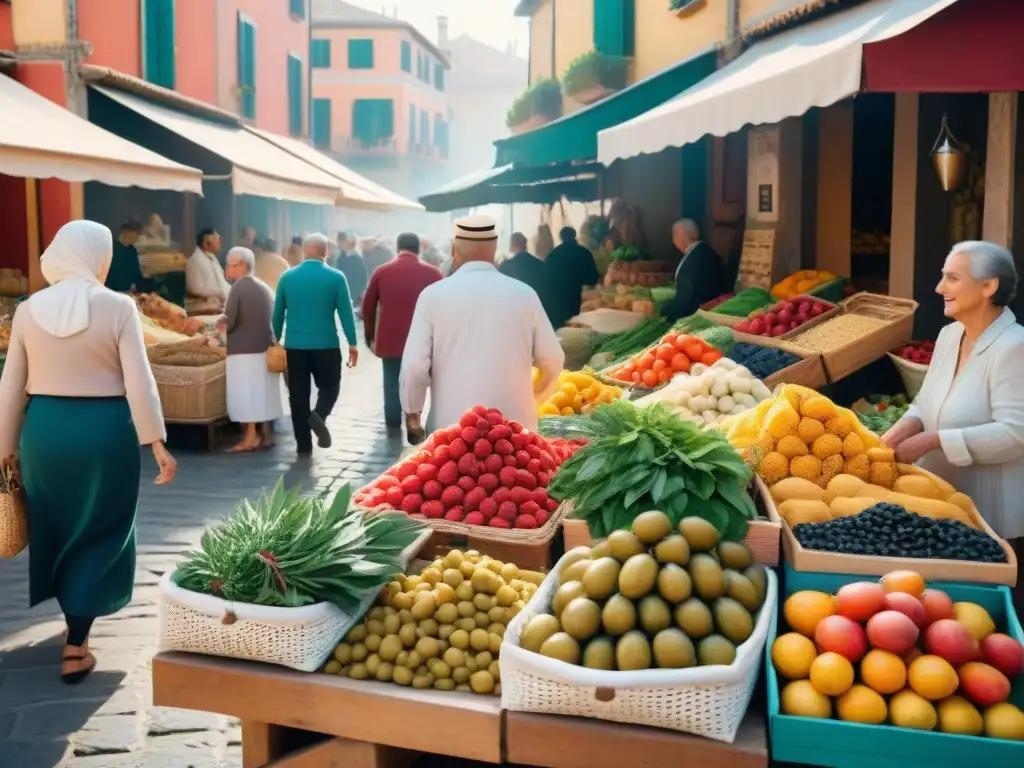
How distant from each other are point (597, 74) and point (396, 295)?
737cm

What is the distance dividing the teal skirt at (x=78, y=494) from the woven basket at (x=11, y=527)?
0.05 m

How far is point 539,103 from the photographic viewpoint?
20.0 meters

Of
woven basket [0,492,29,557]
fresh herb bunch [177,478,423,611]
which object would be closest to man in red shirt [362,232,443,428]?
woven basket [0,492,29,557]

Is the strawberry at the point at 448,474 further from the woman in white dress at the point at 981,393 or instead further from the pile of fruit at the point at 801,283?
the pile of fruit at the point at 801,283

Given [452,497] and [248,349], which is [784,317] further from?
[452,497]

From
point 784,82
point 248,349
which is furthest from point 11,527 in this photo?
point 248,349

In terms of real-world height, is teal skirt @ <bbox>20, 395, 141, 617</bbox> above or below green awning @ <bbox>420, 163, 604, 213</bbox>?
below

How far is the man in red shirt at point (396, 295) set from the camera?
399 inches

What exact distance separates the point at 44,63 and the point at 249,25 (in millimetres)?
8071

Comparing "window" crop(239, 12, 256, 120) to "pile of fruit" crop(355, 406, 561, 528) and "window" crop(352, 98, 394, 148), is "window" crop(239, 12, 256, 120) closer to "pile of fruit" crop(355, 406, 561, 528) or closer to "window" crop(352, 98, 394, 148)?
"pile of fruit" crop(355, 406, 561, 528)

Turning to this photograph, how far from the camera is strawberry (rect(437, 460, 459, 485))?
4398 mm

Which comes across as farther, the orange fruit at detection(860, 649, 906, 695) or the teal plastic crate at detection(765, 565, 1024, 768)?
the orange fruit at detection(860, 649, 906, 695)

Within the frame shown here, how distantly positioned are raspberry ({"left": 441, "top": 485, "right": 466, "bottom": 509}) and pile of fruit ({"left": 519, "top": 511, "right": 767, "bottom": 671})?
97cm

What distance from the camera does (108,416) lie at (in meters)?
4.85
